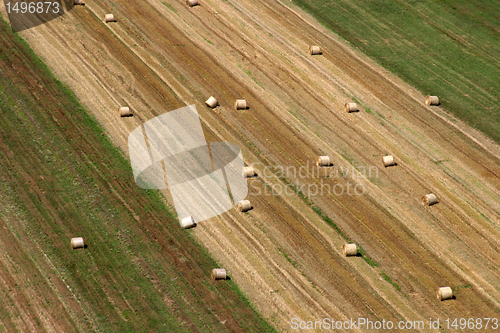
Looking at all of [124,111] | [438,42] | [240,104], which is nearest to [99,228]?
[124,111]

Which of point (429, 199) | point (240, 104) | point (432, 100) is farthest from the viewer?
point (432, 100)

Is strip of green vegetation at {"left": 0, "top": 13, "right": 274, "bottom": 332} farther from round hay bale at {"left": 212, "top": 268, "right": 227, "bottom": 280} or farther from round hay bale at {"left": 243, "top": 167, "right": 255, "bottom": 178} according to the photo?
round hay bale at {"left": 243, "top": 167, "right": 255, "bottom": 178}

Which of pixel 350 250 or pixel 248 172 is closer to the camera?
pixel 350 250

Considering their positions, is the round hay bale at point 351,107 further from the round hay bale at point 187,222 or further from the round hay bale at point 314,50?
the round hay bale at point 187,222

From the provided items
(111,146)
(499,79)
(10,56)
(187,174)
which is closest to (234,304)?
(187,174)

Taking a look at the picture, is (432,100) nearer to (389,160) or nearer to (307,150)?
(389,160)

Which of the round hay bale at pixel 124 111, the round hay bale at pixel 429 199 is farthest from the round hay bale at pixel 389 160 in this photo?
the round hay bale at pixel 124 111
